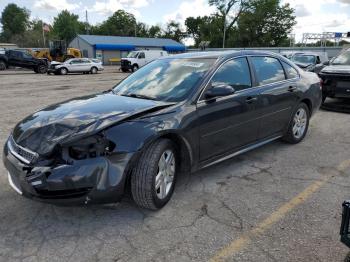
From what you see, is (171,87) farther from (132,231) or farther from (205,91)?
(132,231)

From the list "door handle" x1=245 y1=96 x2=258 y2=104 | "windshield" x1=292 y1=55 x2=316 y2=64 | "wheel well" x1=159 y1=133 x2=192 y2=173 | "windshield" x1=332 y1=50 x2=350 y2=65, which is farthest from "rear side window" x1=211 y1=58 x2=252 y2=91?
"windshield" x1=292 y1=55 x2=316 y2=64

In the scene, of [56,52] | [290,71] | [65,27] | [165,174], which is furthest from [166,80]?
[65,27]

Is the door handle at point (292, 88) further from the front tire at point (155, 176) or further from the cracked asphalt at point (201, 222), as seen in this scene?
the front tire at point (155, 176)

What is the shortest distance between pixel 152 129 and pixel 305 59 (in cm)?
1338

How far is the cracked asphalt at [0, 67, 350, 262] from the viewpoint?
276 cm

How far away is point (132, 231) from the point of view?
3082 millimetres

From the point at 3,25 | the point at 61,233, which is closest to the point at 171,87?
the point at 61,233

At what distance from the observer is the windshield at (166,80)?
387cm

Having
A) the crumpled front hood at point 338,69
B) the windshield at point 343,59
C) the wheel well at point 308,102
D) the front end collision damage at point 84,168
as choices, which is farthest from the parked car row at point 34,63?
the front end collision damage at point 84,168

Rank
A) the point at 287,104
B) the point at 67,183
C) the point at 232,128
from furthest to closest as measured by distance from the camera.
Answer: the point at 287,104 < the point at 232,128 < the point at 67,183

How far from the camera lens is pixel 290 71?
5434 millimetres

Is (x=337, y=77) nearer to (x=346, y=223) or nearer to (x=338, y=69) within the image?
(x=338, y=69)

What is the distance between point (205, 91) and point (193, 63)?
1.96 ft

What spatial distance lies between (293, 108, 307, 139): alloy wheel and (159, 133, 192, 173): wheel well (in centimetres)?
268
